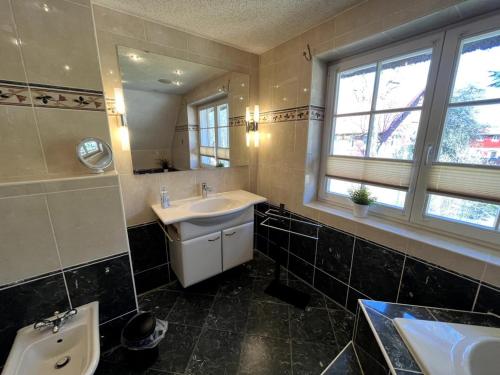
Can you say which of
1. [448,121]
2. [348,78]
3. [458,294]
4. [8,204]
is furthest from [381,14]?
[8,204]

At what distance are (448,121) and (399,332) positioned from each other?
1.26 m

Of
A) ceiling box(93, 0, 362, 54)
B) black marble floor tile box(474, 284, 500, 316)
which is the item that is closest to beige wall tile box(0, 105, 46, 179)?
ceiling box(93, 0, 362, 54)

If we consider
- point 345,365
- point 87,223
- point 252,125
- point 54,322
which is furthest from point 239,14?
point 345,365

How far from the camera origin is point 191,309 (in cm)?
177

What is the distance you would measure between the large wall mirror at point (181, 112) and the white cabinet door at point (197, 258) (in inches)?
28.0

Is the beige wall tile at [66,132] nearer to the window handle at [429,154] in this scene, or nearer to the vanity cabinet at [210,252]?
the vanity cabinet at [210,252]

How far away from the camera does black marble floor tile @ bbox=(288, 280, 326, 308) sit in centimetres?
182

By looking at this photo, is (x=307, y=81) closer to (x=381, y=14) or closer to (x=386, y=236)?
(x=381, y=14)

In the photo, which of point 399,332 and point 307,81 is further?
point 307,81

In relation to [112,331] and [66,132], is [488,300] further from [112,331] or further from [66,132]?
[66,132]

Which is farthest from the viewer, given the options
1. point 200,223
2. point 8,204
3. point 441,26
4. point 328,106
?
point 328,106

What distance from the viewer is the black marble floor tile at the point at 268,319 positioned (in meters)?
1.57

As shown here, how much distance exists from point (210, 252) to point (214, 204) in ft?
1.56

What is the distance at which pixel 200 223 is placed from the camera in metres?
1.71
